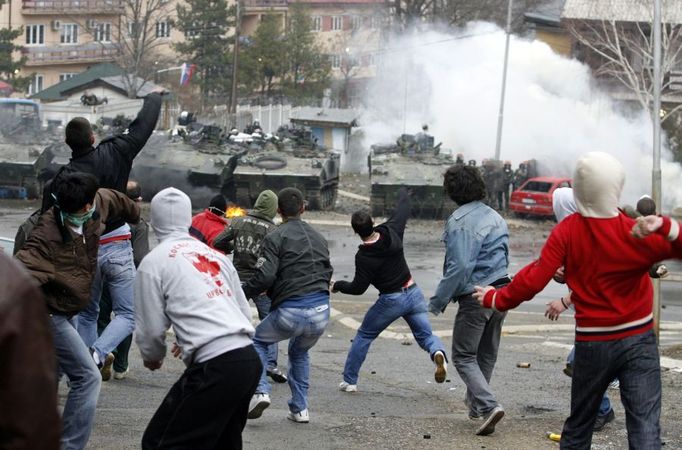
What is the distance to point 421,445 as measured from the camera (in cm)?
762

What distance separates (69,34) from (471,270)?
67883mm

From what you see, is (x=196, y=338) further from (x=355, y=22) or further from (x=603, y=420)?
(x=355, y=22)

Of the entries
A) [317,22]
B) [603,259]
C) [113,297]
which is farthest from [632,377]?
[317,22]

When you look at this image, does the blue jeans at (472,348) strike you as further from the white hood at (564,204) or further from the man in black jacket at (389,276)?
the man in black jacket at (389,276)

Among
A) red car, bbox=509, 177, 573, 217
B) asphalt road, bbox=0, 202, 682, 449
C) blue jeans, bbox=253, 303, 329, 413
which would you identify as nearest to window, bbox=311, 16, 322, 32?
red car, bbox=509, 177, 573, 217

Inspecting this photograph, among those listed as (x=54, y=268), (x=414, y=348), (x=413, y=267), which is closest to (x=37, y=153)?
(x=413, y=267)

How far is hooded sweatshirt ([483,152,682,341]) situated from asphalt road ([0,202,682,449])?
196cm

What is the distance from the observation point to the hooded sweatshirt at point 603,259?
5777mm

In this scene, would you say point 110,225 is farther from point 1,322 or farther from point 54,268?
point 1,322

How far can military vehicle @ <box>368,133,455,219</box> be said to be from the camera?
104ft

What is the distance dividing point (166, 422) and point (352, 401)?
13.2 ft

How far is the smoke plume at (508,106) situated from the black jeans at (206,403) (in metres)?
35.5

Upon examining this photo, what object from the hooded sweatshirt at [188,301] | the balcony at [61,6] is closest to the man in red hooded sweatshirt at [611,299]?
the hooded sweatshirt at [188,301]

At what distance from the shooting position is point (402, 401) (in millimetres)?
9367
